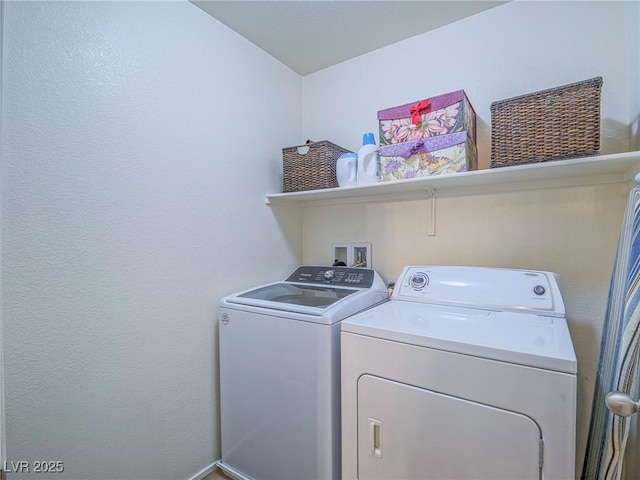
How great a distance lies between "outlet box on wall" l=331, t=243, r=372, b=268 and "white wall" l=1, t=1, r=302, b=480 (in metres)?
0.59

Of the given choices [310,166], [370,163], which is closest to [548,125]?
[370,163]

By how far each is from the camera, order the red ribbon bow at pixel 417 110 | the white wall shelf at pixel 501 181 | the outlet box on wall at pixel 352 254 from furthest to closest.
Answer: the outlet box on wall at pixel 352 254 < the red ribbon bow at pixel 417 110 < the white wall shelf at pixel 501 181

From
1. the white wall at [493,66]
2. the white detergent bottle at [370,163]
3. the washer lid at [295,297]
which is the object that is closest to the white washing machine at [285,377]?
the washer lid at [295,297]

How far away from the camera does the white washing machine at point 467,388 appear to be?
0.81 meters

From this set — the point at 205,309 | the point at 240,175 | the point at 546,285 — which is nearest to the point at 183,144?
the point at 240,175

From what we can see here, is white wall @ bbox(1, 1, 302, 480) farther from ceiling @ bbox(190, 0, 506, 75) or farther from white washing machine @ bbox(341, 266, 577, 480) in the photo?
white washing machine @ bbox(341, 266, 577, 480)

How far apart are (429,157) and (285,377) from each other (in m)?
1.22

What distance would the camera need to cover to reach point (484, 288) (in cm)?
133

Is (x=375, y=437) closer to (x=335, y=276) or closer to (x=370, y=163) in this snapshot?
(x=335, y=276)

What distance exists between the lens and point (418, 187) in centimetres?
163

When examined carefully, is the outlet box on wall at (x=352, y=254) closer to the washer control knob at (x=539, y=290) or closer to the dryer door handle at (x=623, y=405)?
the washer control knob at (x=539, y=290)

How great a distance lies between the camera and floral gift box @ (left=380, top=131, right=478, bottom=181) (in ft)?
4.45

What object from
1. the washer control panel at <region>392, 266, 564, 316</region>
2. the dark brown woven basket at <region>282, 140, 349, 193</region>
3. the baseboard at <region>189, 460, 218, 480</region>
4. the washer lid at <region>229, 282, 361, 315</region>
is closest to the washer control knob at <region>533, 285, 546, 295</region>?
the washer control panel at <region>392, 266, 564, 316</region>

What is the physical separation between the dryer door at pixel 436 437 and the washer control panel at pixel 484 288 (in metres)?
0.52
